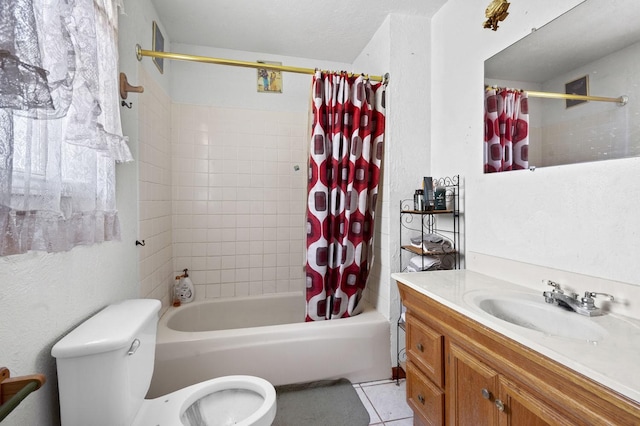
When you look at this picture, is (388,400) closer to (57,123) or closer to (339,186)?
(339,186)

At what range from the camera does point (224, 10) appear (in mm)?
1867

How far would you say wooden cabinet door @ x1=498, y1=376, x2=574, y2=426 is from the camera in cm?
74

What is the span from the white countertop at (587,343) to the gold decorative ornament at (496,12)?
1230 mm

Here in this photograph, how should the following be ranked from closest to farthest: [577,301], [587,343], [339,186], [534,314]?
[587,343] < [577,301] < [534,314] < [339,186]

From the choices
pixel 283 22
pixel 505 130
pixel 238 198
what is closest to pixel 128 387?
pixel 238 198

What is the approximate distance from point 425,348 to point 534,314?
46cm

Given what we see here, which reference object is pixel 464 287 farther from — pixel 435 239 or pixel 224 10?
pixel 224 10

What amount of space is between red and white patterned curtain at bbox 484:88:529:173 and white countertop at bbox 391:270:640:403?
0.60 meters

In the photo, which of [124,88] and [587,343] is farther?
[124,88]

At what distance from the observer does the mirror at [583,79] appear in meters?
0.94

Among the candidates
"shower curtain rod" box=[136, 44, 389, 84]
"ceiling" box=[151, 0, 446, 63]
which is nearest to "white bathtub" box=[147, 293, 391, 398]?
"shower curtain rod" box=[136, 44, 389, 84]

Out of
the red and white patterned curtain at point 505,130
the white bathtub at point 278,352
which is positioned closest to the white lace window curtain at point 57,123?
the white bathtub at point 278,352

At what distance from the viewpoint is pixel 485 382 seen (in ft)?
3.11

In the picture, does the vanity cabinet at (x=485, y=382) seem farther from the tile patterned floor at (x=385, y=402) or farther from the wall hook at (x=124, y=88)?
the wall hook at (x=124, y=88)
